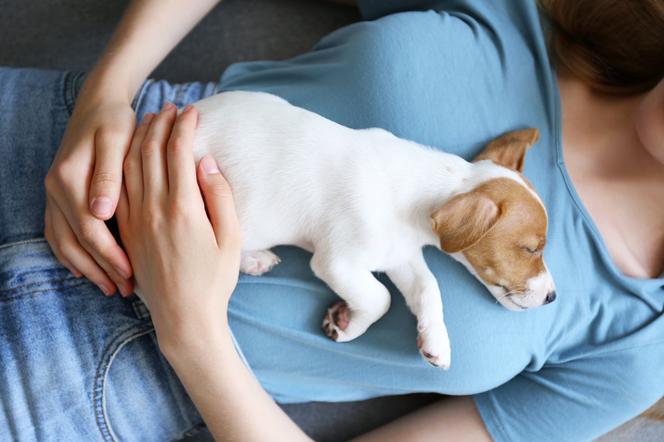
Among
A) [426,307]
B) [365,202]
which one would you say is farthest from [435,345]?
[365,202]

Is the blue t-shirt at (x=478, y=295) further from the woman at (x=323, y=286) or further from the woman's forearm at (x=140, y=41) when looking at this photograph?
the woman's forearm at (x=140, y=41)

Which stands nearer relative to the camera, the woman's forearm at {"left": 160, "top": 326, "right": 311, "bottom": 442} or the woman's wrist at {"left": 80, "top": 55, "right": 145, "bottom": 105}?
the woman's forearm at {"left": 160, "top": 326, "right": 311, "bottom": 442}

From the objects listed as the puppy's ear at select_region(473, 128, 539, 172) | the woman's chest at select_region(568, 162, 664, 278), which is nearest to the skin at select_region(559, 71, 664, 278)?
the woman's chest at select_region(568, 162, 664, 278)

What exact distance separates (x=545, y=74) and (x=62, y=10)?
1400mm

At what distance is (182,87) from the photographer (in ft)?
4.45

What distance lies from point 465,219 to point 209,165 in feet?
1.49

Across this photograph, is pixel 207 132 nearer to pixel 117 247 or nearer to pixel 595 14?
pixel 117 247

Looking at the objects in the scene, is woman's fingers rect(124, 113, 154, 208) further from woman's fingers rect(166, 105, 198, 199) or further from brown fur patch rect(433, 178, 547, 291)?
brown fur patch rect(433, 178, 547, 291)

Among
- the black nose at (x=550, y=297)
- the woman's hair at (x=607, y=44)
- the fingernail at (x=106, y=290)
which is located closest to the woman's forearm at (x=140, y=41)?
the fingernail at (x=106, y=290)

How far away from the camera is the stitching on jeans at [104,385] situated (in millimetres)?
1037

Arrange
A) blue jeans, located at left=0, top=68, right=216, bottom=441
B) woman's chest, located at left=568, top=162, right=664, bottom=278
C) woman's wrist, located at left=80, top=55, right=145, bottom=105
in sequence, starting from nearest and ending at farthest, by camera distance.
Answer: blue jeans, located at left=0, top=68, right=216, bottom=441 < woman's wrist, located at left=80, top=55, right=145, bottom=105 < woman's chest, located at left=568, top=162, right=664, bottom=278

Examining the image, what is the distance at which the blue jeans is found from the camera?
39.6 inches

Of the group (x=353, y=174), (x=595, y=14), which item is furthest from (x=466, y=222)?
(x=595, y=14)

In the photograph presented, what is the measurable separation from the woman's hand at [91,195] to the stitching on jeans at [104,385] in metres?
0.09
